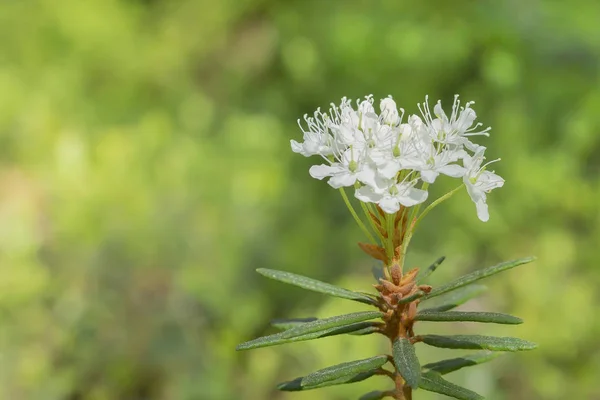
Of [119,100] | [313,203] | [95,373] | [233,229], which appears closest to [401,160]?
[95,373]

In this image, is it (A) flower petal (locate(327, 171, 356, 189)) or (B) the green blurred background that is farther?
(B) the green blurred background

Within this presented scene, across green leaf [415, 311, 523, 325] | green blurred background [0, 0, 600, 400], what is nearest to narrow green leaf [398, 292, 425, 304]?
green leaf [415, 311, 523, 325]

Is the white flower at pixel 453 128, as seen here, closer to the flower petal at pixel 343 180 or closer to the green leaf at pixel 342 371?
the flower petal at pixel 343 180

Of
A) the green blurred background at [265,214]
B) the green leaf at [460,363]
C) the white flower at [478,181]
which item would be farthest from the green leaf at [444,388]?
the green blurred background at [265,214]

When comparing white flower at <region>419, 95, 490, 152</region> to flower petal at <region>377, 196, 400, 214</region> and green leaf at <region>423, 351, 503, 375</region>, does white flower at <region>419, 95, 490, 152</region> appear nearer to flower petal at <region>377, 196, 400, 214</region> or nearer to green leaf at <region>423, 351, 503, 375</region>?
flower petal at <region>377, 196, 400, 214</region>

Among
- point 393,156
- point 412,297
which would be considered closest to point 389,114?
point 393,156

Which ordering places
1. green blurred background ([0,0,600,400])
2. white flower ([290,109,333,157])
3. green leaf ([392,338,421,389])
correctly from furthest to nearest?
green blurred background ([0,0,600,400]) → white flower ([290,109,333,157]) → green leaf ([392,338,421,389])

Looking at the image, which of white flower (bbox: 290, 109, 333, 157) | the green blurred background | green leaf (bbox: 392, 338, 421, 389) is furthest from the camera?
the green blurred background
